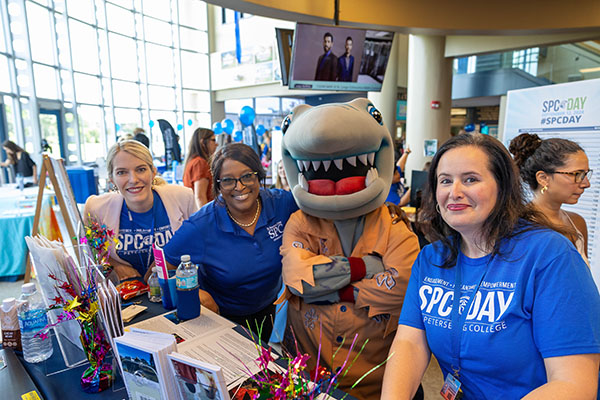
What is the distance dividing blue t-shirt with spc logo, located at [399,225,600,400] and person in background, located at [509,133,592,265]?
3.21ft

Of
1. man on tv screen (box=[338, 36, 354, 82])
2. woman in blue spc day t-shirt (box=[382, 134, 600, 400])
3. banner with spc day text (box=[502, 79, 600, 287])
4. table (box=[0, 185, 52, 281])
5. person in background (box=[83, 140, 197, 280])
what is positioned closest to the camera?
woman in blue spc day t-shirt (box=[382, 134, 600, 400])

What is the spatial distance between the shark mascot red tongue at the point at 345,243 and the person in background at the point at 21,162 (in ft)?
18.2

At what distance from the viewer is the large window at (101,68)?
750 cm

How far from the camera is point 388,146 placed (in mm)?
1632

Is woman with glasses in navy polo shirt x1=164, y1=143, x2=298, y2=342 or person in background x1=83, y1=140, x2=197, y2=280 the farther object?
person in background x1=83, y1=140, x2=197, y2=280

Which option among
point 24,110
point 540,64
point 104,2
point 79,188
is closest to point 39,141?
point 24,110

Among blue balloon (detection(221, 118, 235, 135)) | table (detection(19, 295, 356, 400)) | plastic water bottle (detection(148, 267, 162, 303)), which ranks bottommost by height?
table (detection(19, 295, 356, 400))

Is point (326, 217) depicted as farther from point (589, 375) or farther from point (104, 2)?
point (104, 2)

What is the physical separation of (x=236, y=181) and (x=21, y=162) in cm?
→ 555

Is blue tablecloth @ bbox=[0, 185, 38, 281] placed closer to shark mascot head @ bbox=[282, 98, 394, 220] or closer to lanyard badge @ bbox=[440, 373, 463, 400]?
shark mascot head @ bbox=[282, 98, 394, 220]

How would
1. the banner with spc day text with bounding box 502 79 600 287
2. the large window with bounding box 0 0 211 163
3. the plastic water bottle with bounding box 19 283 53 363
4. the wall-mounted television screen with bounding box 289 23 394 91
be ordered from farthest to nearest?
the large window with bounding box 0 0 211 163
the wall-mounted television screen with bounding box 289 23 394 91
the banner with spc day text with bounding box 502 79 600 287
the plastic water bottle with bounding box 19 283 53 363

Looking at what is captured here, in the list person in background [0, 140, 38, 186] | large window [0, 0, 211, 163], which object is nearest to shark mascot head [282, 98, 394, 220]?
person in background [0, 140, 38, 186]

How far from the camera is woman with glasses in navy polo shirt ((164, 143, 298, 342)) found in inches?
65.7

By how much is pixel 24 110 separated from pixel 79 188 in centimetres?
368
